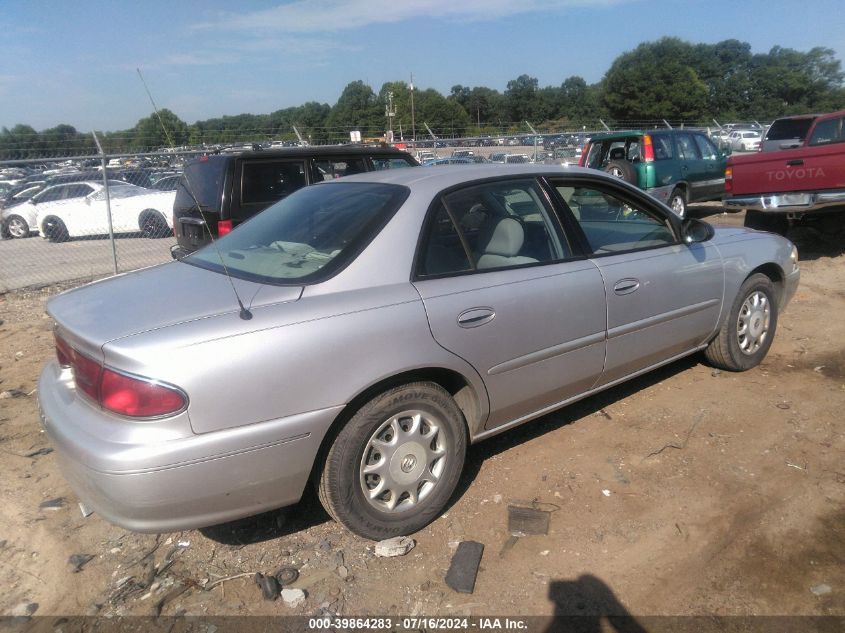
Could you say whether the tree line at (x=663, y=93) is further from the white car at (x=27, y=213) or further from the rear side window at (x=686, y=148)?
the rear side window at (x=686, y=148)

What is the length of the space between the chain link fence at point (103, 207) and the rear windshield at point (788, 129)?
4.87 meters

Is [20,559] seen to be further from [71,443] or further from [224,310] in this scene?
[224,310]

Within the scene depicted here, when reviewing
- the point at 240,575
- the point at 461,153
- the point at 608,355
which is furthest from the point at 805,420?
the point at 461,153

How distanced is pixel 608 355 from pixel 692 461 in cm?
72

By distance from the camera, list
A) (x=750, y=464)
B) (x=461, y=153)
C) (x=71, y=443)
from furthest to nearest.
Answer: (x=461, y=153) → (x=750, y=464) → (x=71, y=443)

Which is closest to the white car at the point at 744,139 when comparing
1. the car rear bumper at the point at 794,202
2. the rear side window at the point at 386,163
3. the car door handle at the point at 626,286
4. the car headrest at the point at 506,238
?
the car rear bumper at the point at 794,202

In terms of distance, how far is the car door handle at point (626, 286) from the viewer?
356 centimetres

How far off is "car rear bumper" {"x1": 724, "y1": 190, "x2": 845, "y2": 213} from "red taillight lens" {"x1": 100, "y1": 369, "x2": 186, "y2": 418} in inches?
311

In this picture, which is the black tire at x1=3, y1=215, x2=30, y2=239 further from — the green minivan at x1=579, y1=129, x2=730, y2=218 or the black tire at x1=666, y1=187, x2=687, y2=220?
the black tire at x1=666, y1=187, x2=687, y2=220

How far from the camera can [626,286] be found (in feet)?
11.8

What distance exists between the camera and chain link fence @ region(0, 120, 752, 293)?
9.59 m

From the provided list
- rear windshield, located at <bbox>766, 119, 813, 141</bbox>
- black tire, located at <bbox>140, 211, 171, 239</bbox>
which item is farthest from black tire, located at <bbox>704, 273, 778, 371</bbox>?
rear windshield, located at <bbox>766, 119, 813, 141</bbox>

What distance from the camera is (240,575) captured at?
9.00 feet

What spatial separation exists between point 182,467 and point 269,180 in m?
4.82
